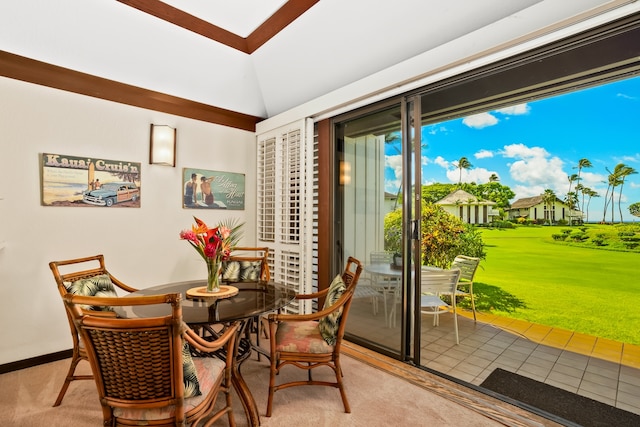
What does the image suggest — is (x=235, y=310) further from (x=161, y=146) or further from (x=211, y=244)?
(x=161, y=146)

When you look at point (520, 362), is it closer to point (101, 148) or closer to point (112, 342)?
point (112, 342)

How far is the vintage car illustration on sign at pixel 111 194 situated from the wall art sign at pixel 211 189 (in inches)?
21.3

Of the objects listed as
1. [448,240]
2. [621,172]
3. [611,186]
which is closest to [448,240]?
[448,240]

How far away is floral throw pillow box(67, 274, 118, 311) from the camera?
82.0 inches

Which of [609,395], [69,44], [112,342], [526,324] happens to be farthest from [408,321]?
[69,44]

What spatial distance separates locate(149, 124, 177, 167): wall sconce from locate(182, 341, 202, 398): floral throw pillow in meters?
2.63

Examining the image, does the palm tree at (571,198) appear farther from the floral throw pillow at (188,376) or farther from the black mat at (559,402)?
the floral throw pillow at (188,376)

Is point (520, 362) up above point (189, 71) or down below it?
below

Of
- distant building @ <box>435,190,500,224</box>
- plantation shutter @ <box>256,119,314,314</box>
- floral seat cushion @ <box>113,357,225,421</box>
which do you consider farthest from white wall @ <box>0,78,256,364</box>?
distant building @ <box>435,190,500,224</box>

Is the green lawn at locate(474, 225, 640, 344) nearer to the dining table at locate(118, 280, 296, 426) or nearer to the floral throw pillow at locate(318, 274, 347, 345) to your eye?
the floral throw pillow at locate(318, 274, 347, 345)

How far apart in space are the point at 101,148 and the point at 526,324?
5513 millimetres

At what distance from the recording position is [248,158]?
441cm

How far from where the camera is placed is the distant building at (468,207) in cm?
503

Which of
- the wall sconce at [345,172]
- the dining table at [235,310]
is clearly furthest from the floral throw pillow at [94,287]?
the wall sconce at [345,172]
